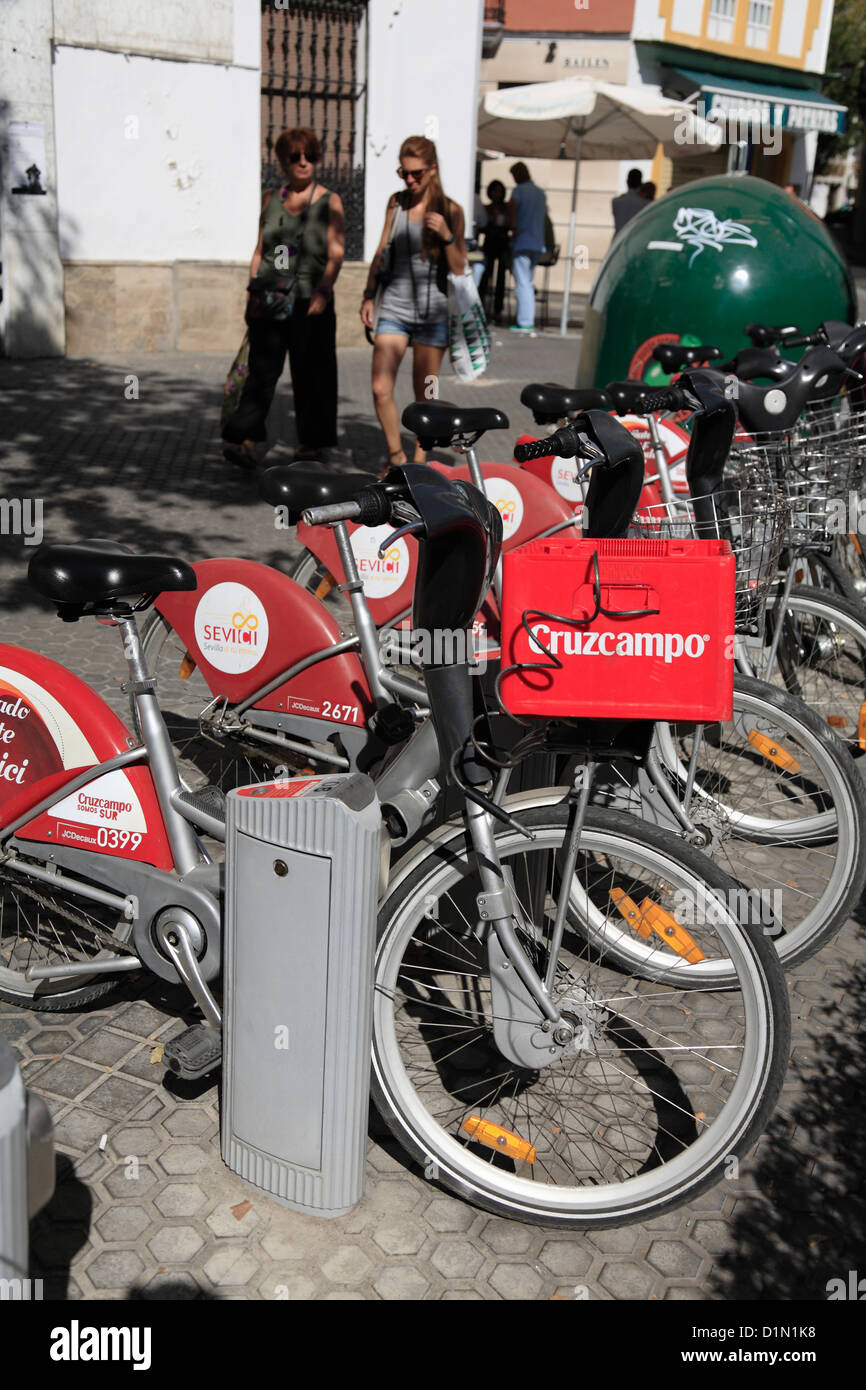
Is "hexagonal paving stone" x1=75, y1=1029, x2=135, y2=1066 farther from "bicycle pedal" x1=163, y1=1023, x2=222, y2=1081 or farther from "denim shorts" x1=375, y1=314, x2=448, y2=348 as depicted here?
"denim shorts" x1=375, y1=314, x2=448, y2=348

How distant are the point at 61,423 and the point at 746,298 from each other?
5391 mm

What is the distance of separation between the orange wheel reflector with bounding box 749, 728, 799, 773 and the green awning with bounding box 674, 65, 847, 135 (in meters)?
25.6

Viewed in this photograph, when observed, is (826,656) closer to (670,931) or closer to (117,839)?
(670,931)

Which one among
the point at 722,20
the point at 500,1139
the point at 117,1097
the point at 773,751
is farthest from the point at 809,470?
the point at 722,20

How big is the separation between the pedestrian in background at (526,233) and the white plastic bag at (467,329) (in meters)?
10.0

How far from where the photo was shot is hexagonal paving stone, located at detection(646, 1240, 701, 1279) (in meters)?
2.79

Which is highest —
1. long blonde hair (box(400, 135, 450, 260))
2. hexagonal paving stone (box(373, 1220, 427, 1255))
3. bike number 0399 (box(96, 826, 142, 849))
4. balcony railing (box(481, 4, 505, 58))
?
balcony railing (box(481, 4, 505, 58))

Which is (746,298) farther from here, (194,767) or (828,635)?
(194,767)

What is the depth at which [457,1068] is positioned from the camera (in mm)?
3336

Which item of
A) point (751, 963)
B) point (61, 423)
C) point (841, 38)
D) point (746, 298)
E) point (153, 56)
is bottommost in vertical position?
point (61, 423)

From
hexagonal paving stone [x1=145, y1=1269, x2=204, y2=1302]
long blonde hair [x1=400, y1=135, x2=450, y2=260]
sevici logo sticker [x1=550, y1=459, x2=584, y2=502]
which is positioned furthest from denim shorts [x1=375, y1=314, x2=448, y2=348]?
hexagonal paving stone [x1=145, y1=1269, x2=204, y2=1302]

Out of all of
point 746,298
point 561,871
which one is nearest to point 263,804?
point 561,871

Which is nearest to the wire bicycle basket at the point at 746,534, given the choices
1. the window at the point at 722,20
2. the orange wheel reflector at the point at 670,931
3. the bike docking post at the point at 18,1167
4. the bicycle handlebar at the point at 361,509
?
the orange wheel reflector at the point at 670,931
